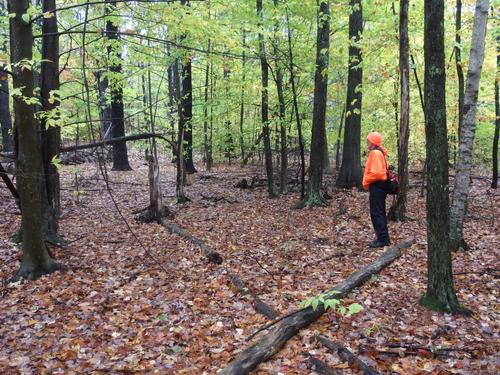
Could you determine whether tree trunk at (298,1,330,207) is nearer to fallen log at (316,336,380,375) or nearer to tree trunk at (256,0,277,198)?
tree trunk at (256,0,277,198)

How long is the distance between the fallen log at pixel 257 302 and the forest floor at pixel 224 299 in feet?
0.36

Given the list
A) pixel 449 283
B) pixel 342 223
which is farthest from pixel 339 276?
pixel 342 223

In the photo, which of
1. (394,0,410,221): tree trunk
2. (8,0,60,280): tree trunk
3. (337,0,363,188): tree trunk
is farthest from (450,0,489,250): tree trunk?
(8,0,60,280): tree trunk

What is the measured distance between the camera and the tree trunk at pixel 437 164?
462 centimetres

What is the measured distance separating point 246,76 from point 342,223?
744 cm

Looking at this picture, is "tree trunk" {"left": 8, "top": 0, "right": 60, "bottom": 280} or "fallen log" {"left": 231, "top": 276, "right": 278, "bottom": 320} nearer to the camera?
"fallen log" {"left": 231, "top": 276, "right": 278, "bottom": 320}

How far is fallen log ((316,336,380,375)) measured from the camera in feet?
13.1

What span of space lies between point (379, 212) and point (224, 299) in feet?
12.5

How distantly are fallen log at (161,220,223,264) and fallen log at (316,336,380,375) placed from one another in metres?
3.26

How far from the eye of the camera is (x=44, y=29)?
24.4 ft

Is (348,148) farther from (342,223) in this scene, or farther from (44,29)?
(44,29)

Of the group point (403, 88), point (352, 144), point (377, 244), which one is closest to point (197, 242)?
point (377, 244)

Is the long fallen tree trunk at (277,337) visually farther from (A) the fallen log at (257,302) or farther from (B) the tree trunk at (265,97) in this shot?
(B) the tree trunk at (265,97)

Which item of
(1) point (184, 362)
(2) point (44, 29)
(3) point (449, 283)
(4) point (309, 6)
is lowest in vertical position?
(1) point (184, 362)
